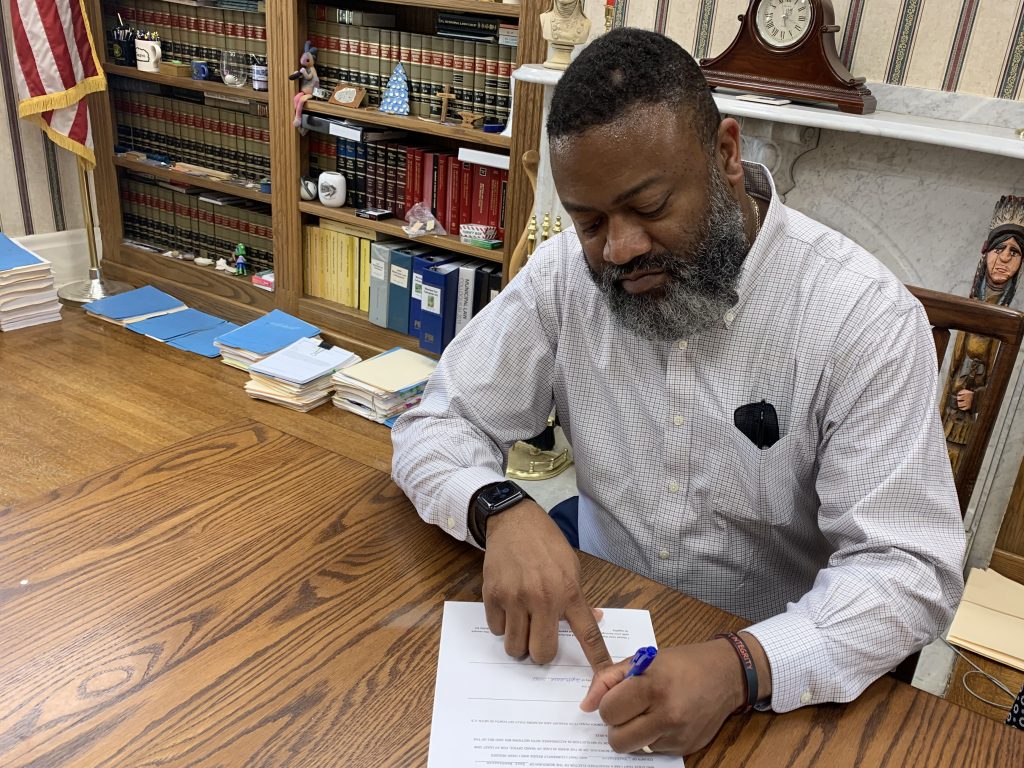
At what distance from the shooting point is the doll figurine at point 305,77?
3199mm

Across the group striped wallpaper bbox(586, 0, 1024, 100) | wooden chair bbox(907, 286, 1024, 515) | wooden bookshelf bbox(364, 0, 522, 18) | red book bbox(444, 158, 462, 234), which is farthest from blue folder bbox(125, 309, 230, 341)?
wooden chair bbox(907, 286, 1024, 515)

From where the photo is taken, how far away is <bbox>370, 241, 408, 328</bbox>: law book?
3.25m

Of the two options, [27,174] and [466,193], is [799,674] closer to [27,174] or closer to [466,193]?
[466,193]

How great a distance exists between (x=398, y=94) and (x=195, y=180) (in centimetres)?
Answer: 111

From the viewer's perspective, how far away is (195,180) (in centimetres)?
366

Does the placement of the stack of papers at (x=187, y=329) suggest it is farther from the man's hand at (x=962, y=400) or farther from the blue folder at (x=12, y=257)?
the man's hand at (x=962, y=400)

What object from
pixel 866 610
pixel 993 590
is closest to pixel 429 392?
pixel 866 610

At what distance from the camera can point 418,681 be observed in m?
0.83

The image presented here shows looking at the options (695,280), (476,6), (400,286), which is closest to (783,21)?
(476,6)

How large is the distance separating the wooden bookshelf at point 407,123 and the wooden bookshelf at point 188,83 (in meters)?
0.28

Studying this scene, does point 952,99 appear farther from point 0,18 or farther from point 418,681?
point 0,18

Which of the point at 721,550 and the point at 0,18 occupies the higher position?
the point at 0,18

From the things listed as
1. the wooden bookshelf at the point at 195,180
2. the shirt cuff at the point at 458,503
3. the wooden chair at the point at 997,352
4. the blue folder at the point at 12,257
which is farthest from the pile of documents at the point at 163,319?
the wooden chair at the point at 997,352

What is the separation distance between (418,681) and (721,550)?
0.55m
